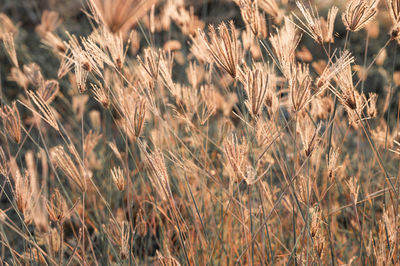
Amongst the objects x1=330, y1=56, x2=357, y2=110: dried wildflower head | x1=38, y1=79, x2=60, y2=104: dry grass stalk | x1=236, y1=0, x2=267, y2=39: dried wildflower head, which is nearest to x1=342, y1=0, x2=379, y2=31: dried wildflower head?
x1=330, y1=56, x2=357, y2=110: dried wildflower head

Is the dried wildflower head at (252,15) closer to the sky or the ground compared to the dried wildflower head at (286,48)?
closer to the sky

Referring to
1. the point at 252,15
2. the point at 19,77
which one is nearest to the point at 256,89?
the point at 252,15

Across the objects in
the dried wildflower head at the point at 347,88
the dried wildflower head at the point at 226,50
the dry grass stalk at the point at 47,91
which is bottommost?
the dry grass stalk at the point at 47,91

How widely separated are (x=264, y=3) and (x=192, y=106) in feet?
1.04

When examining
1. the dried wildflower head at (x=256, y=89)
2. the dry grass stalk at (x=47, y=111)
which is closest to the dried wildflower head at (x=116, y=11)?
the dry grass stalk at (x=47, y=111)

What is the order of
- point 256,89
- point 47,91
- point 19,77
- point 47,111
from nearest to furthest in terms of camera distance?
point 256,89, point 47,111, point 47,91, point 19,77

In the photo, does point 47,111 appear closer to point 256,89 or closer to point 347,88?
point 256,89

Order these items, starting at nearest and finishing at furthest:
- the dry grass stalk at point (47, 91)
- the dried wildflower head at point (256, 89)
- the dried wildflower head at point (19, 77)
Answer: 1. the dried wildflower head at point (256, 89)
2. the dry grass stalk at point (47, 91)
3. the dried wildflower head at point (19, 77)

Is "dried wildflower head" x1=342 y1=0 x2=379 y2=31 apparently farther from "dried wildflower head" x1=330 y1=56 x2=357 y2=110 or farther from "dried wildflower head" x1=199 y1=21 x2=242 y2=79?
"dried wildflower head" x1=199 y1=21 x2=242 y2=79

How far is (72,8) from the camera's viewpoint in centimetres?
415

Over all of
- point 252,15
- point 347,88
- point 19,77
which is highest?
point 252,15

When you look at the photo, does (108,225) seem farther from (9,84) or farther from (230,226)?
(9,84)

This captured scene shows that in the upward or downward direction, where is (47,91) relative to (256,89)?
downward

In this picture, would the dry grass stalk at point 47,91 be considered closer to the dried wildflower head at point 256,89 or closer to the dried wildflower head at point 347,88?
the dried wildflower head at point 256,89
